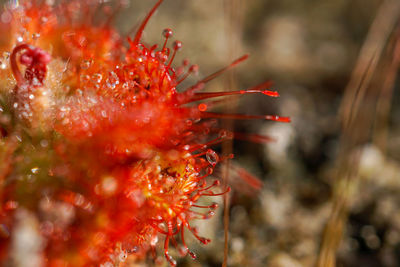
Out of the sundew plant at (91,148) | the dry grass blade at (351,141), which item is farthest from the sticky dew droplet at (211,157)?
the dry grass blade at (351,141)

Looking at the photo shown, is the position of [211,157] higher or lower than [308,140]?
higher

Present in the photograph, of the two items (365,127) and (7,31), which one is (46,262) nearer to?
(7,31)

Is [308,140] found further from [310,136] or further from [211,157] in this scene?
[211,157]

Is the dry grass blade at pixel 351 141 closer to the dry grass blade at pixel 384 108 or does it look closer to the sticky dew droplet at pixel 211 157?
the dry grass blade at pixel 384 108

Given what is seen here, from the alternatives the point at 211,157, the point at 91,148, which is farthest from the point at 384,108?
the point at 91,148

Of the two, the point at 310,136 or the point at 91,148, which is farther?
the point at 310,136

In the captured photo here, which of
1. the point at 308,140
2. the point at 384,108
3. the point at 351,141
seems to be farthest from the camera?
the point at 384,108

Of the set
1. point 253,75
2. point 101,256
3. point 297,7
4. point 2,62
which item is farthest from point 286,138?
point 297,7
